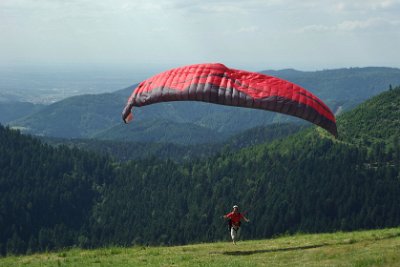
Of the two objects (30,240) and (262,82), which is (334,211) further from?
(262,82)

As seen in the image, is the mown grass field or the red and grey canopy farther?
the red and grey canopy

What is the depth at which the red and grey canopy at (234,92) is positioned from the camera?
23.9m

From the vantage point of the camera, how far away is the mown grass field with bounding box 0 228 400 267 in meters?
19.6

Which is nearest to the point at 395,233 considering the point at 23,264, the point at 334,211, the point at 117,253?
the point at 117,253

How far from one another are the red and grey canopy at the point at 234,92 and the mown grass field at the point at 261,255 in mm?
5625

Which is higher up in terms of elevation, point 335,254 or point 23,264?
point 335,254

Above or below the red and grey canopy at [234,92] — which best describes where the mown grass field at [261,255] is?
below

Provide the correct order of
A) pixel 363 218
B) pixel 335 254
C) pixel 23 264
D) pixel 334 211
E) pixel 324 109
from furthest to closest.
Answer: pixel 334 211 → pixel 363 218 → pixel 324 109 → pixel 23 264 → pixel 335 254

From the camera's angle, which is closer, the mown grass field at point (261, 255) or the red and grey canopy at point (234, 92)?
the mown grass field at point (261, 255)

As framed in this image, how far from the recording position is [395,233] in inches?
996

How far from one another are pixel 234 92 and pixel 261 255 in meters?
7.96

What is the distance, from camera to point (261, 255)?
22.2 m

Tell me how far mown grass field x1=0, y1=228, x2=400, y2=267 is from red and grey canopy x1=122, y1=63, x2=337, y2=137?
18.5 feet

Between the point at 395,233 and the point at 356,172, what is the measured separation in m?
175
